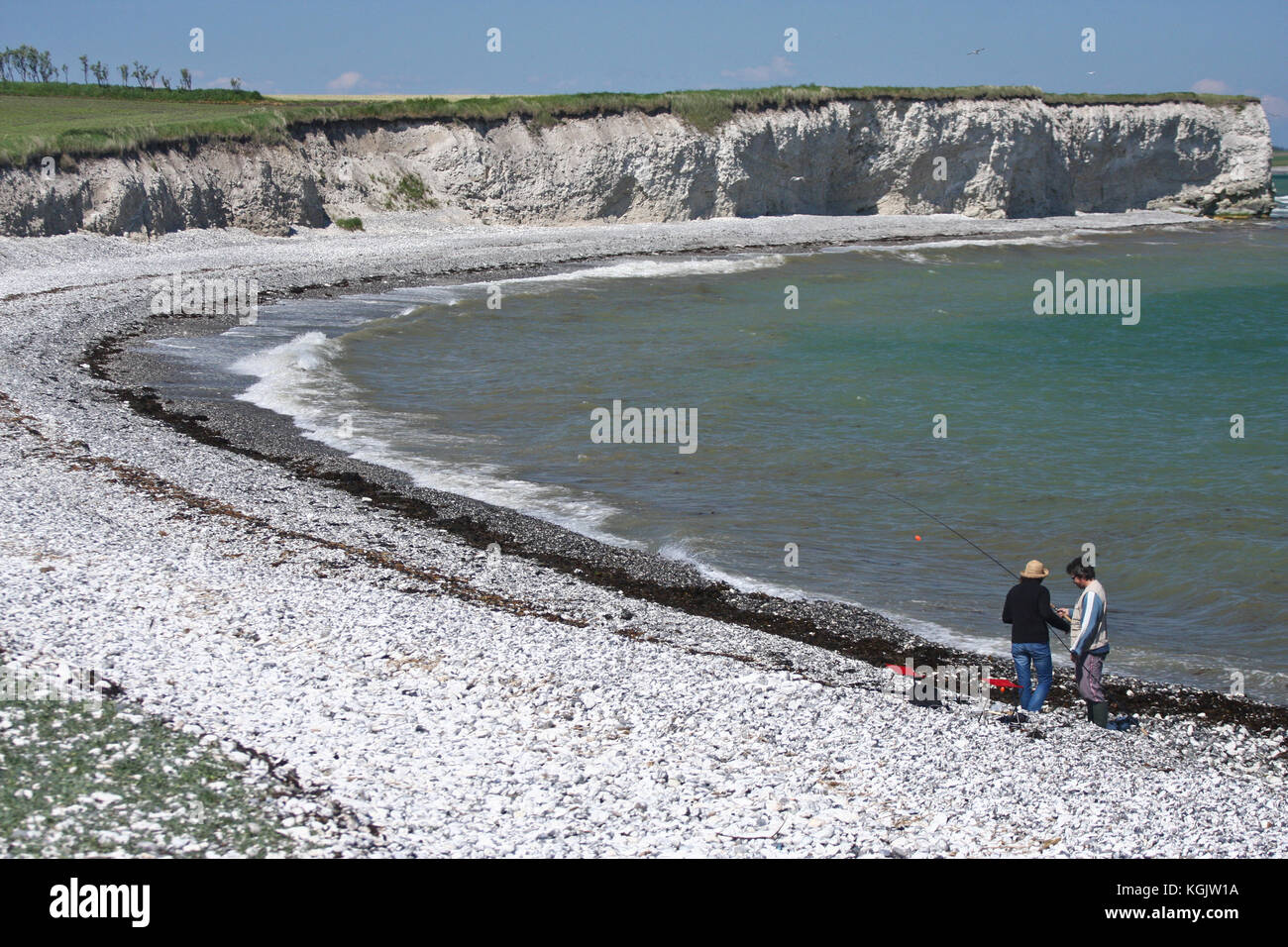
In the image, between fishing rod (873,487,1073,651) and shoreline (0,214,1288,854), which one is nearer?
shoreline (0,214,1288,854)

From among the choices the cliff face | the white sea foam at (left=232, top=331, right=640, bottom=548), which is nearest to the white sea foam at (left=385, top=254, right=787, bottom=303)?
the white sea foam at (left=232, top=331, right=640, bottom=548)

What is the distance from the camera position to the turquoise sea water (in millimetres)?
14227

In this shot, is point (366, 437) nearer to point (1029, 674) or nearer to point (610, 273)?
point (1029, 674)

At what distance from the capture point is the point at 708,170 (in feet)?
185

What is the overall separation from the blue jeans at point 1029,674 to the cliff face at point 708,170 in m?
36.0

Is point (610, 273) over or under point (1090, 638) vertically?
over

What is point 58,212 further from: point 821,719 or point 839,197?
point 839,197

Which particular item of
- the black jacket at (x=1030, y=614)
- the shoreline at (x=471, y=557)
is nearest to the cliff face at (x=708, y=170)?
the shoreline at (x=471, y=557)

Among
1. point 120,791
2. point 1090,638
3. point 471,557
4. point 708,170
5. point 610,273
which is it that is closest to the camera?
point 120,791

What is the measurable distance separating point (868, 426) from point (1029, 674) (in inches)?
482

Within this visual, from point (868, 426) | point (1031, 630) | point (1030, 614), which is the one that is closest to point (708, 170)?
point (868, 426)

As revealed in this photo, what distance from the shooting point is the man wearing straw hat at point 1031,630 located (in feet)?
33.8

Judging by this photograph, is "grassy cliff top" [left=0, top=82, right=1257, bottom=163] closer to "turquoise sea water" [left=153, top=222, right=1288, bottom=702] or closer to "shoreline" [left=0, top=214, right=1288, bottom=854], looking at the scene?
"turquoise sea water" [left=153, top=222, right=1288, bottom=702]

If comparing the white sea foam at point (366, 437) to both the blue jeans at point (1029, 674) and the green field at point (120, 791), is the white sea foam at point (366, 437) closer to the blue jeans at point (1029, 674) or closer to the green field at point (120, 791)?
the blue jeans at point (1029, 674)
